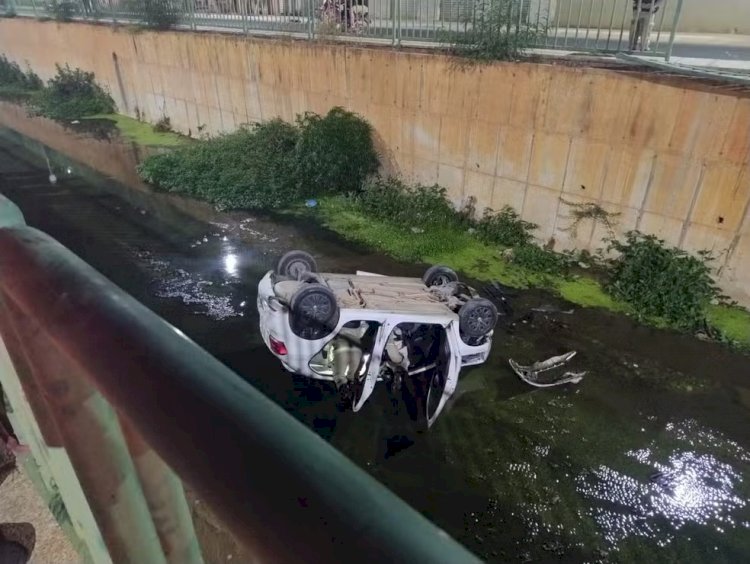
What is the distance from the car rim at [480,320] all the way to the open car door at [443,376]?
26cm

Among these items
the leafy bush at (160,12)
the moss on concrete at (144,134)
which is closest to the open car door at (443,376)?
the moss on concrete at (144,134)

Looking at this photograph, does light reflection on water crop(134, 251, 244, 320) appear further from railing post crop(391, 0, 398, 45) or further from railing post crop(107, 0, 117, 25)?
railing post crop(107, 0, 117, 25)

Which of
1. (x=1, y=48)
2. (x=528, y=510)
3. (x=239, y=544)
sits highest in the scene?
(x=239, y=544)

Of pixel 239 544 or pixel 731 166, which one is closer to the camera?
pixel 239 544

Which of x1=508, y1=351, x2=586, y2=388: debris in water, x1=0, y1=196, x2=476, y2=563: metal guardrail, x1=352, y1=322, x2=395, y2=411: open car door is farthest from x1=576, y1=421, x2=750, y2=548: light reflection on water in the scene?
x1=0, y1=196, x2=476, y2=563: metal guardrail

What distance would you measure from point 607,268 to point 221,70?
1011cm

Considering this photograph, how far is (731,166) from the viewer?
6508 millimetres

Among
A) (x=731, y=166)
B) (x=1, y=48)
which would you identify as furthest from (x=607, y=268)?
(x=1, y=48)

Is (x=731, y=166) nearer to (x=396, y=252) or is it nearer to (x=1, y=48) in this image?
(x=396, y=252)

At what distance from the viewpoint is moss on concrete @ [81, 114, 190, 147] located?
14805 millimetres

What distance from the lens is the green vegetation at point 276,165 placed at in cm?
1016

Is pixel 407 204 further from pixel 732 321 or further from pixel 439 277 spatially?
pixel 732 321

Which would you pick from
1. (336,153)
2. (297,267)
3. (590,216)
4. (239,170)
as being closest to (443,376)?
(297,267)

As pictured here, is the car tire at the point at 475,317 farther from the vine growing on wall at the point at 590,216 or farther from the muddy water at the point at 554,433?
the vine growing on wall at the point at 590,216
